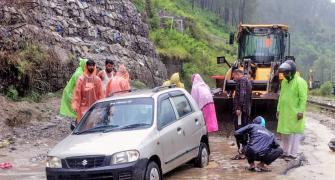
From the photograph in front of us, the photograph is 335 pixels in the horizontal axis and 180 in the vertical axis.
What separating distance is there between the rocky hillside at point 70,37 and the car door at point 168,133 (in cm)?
698

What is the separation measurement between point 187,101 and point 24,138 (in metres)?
4.78

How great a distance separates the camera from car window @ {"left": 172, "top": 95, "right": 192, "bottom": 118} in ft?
31.6

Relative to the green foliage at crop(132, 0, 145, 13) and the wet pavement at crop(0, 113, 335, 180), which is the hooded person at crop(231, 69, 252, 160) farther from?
the green foliage at crop(132, 0, 145, 13)

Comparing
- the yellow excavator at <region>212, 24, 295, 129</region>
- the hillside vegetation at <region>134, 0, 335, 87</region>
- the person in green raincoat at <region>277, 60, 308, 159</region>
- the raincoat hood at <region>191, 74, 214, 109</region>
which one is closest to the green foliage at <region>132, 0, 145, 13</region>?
the hillside vegetation at <region>134, 0, 335, 87</region>

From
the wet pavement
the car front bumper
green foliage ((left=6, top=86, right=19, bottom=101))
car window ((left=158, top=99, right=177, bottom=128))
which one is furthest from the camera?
green foliage ((left=6, top=86, right=19, bottom=101))

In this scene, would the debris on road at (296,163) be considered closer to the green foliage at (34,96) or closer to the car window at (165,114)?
the car window at (165,114)

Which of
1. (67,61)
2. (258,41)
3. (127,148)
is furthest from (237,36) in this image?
(127,148)

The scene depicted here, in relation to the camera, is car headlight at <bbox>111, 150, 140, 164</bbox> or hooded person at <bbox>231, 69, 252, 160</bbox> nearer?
car headlight at <bbox>111, 150, 140, 164</bbox>

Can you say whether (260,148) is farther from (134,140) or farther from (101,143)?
(101,143)

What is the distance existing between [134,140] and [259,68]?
10.5 metres

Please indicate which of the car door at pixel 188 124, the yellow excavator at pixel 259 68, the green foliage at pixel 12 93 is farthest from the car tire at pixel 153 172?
the green foliage at pixel 12 93

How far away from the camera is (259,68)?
17.5m

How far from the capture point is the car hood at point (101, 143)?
24.9ft

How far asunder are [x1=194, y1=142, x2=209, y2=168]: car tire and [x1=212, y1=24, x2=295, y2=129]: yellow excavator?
468 cm
